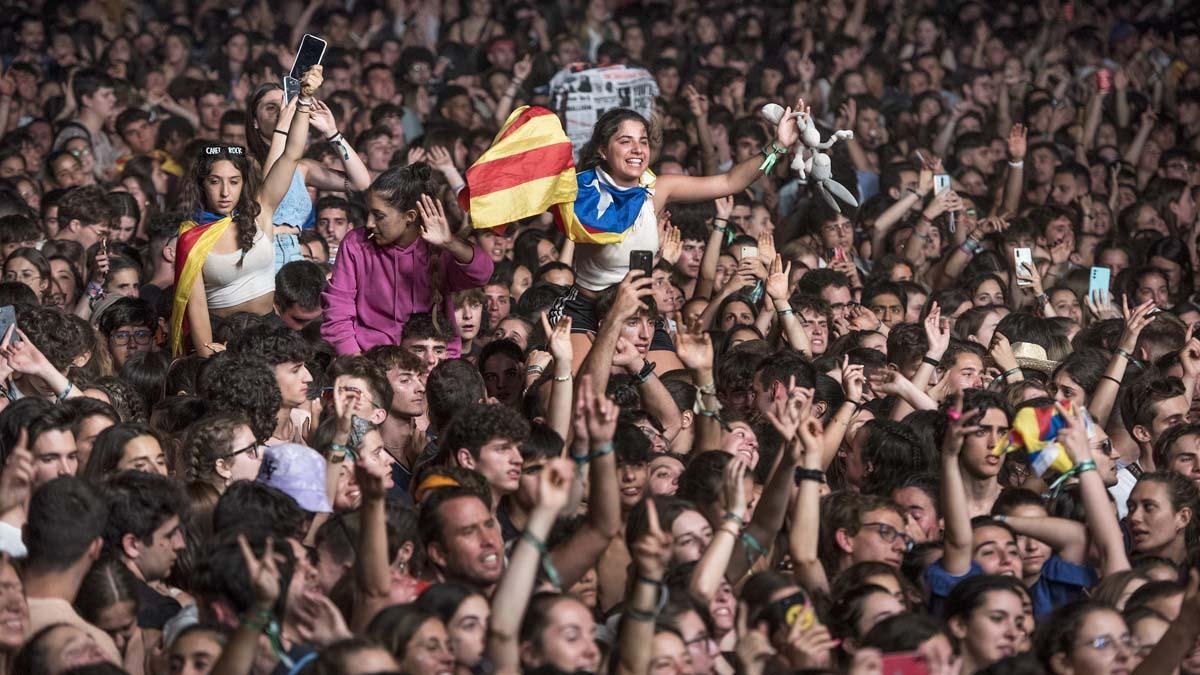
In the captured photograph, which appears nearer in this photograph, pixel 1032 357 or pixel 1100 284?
pixel 1032 357

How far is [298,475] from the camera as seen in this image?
6.10m

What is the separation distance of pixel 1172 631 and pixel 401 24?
1094 cm

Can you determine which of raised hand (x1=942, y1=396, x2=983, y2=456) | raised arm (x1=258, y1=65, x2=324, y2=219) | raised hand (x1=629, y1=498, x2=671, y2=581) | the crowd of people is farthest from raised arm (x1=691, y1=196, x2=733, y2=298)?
raised hand (x1=629, y1=498, x2=671, y2=581)

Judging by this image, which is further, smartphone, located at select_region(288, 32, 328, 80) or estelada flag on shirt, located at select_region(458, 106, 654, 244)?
smartphone, located at select_region(288, 32, 328, 80)

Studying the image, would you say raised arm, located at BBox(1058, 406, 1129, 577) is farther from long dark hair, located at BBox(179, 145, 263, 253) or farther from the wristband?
long dark hair, located at BBox(179, 145, 263, 253)

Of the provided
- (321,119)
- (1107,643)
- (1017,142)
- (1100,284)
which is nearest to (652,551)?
(1107,643)

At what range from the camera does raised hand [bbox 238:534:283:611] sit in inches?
183

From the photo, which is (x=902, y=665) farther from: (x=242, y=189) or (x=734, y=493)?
(x=242, y=189)

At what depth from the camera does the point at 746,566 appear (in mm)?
5906

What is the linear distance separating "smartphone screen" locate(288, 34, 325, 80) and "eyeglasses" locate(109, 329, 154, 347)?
4.39 feet

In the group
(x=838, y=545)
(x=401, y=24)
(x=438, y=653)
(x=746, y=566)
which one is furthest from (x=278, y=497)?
(x=401, y=24)

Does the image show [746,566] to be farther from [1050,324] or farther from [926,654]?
[1050,324]

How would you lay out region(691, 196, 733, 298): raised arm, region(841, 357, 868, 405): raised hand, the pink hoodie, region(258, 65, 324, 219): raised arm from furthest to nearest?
region(691, 196, 733, 298): raised arm → region(258, 65, 324, 219): raised arm → the pink hoodie → region(841, 357, 868, 405): raised hand

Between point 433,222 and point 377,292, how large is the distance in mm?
578
